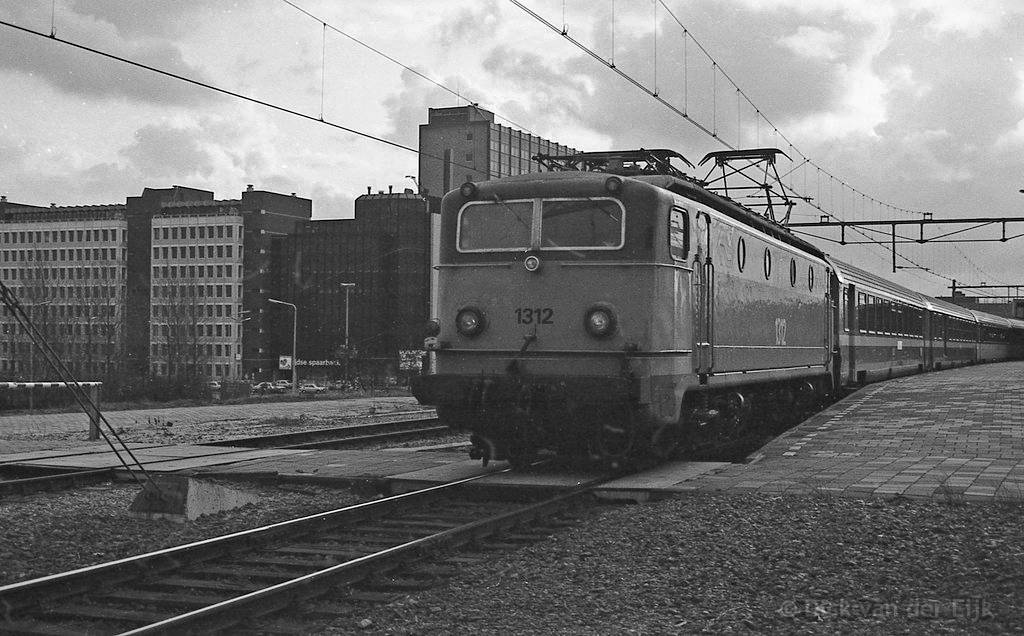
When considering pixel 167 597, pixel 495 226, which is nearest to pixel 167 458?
pixel 495 226

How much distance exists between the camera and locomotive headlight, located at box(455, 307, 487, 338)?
12.6 metres

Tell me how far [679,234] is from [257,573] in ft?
22.1

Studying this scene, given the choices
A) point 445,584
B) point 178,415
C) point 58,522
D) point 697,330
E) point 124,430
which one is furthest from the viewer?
point 178,415

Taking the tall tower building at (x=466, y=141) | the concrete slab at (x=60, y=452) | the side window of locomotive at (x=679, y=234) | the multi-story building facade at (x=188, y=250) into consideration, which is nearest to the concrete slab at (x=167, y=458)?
the concrete slab at (x=60, y=452)

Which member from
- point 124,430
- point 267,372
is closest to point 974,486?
point 124,430

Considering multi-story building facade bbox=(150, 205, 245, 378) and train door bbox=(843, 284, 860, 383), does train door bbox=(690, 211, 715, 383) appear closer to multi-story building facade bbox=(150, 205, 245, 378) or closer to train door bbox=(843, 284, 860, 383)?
train door bbox=(843, 284, 860, 383)

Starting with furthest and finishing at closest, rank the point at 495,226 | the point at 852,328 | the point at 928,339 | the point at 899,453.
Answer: the point at 928,339 < the point at 852,328 < the point at 899,453 < the point at 495,226

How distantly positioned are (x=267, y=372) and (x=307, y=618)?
120806 mm

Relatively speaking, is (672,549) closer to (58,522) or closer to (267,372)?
(58,522)

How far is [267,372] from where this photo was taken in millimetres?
124688

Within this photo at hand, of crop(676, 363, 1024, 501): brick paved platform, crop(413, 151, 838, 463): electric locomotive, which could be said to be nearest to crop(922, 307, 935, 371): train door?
crop(676, 363, 1024, 501): brick paved platform

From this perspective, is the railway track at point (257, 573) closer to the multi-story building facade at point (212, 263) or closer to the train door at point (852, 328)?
the train door at point (852, 328)

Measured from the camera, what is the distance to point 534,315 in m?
12.4

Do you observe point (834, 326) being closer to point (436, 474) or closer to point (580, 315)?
point (580, 315)
